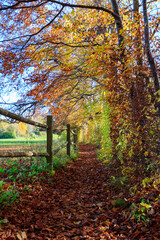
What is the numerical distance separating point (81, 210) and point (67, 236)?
2.99 feet

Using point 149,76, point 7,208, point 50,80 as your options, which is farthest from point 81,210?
point 50,80

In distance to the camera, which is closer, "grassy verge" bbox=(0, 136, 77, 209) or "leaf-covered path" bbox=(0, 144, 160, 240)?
"leaf-covered path" bbox=(0, 144, 160, 240)

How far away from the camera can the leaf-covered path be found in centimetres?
250

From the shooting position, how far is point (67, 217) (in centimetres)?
322

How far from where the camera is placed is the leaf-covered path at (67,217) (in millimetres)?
2502

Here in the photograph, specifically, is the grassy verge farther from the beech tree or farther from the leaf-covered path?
the beech tree

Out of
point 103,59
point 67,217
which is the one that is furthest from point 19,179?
point 103,59

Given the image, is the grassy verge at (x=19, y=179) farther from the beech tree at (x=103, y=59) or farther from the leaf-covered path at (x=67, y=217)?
the beech tree at (x=103, y=59)

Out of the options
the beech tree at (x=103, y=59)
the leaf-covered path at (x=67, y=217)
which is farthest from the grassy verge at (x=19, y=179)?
the beech tree at (x=103, y=59)

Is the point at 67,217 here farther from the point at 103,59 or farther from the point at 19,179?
the point at 103,59

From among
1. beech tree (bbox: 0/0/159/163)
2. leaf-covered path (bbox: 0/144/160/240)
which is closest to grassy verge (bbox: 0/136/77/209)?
leaf-covered path (bbox: 0/144/160/240)

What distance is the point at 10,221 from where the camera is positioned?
2668 millimetres

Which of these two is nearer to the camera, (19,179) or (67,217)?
(67,217)

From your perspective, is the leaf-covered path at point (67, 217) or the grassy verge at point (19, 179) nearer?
the leaf-covered path at point (67, 217)
